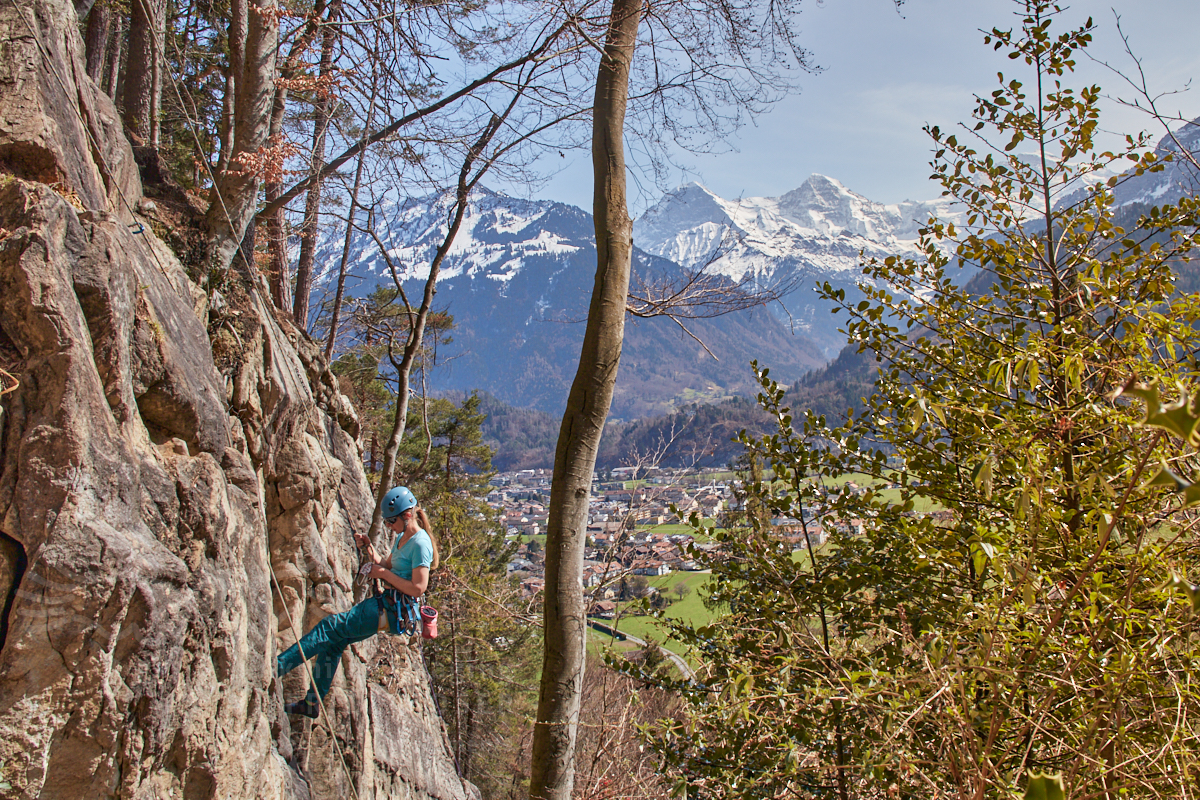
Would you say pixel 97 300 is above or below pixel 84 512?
above

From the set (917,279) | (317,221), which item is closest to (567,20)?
(917,279)

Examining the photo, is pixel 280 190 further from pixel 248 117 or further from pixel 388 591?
pixel 388 591

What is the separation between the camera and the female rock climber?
520cm

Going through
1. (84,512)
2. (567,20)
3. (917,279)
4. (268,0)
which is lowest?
(84,512)

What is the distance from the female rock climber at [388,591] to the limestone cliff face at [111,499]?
425 mm

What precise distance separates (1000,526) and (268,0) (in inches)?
262

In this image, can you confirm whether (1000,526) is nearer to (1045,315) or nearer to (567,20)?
(1045,315)

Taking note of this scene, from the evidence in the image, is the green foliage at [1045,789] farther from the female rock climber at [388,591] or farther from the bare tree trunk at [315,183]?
the bare tree trunk at [315,183]

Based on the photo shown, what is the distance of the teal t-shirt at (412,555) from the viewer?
519cm

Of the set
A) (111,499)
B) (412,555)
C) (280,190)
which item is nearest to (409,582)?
(412,555)

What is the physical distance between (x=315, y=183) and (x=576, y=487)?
5094 mm

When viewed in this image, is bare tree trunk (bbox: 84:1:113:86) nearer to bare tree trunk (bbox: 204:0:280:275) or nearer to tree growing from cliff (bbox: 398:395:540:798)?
bare tree trunk (bbox: 204:0:280:275)

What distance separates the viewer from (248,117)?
568cm

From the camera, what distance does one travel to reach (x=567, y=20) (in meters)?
3.93
